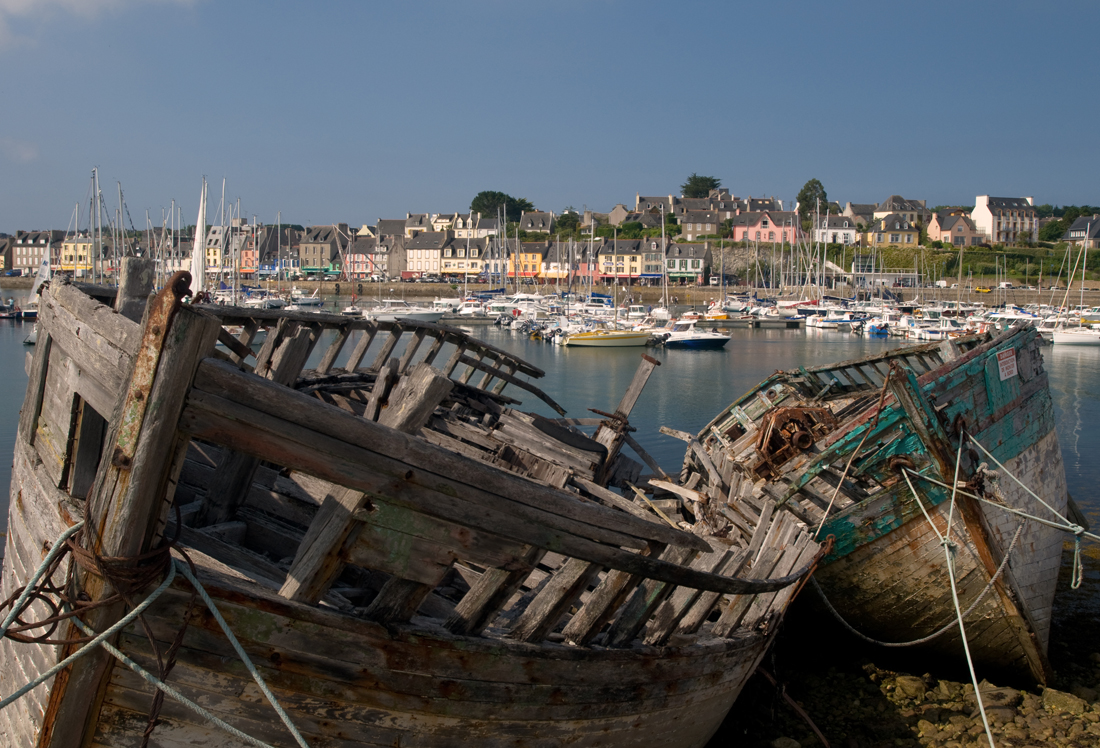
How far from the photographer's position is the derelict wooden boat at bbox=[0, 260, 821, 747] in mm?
3336

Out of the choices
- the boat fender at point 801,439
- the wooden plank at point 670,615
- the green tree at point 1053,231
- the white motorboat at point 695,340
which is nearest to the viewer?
the wooden plank at point 670,615

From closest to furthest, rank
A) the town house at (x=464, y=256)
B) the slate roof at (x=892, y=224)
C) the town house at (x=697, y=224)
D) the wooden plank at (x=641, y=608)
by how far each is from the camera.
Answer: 1. the wooden plank at (x=641, y=608)
2. the slate roof at (x=892, y=224)
3. the town house at (x=464, y=256)
4. the town house at (x=697, y=224)

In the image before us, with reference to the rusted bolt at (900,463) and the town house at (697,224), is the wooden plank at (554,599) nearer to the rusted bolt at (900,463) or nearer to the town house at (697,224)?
the rusted bolt at (900,463)

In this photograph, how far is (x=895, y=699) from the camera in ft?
30.8

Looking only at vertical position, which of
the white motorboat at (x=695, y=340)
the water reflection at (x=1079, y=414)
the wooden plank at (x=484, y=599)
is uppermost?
the wooden plank at (x=484, y=599)

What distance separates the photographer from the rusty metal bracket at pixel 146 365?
3145 mm

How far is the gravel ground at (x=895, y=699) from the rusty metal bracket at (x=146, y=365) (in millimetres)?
7051

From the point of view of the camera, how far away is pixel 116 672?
3592 mm

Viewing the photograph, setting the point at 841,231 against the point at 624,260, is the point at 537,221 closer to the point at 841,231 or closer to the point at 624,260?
the point at 624,260

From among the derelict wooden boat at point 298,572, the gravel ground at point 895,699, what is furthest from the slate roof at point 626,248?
the derelict wooden boat at point 298,572

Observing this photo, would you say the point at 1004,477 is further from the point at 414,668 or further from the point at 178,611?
the point at 178,611

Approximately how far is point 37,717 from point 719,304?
8925 centimetres

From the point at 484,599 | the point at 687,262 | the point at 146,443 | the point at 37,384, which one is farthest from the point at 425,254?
the point at 146,443

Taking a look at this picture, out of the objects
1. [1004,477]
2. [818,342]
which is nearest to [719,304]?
[818,342]
